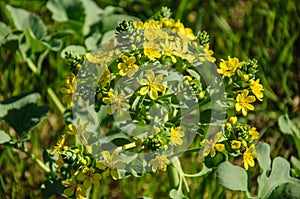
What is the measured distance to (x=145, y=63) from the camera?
1294mm

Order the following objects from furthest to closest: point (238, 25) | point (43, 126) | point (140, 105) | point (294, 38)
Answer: point (238, 25) → point (294, 38) → point (43, 126) → point (140, 105)

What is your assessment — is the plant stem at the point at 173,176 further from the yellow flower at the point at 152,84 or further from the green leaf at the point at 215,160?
the yellow flower at the point at 152,84

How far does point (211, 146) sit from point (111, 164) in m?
0.24

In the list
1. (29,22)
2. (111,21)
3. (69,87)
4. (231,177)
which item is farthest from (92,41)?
(231,177)

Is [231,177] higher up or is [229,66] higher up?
[229,66]

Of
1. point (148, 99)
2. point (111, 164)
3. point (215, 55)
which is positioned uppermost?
point (148, 99)

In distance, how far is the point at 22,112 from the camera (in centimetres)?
164

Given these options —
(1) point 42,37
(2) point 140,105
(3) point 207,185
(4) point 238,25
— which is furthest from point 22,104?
(4) point 238,25

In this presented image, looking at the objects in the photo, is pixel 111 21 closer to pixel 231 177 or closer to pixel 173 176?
pixel 173 176

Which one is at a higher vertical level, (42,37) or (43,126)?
(42,37)

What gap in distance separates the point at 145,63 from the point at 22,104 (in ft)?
1.77

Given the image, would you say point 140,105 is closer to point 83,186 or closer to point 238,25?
point 83,186

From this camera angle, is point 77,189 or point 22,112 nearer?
point 77,189

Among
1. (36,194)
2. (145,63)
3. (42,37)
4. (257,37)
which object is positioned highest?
(145,63)
